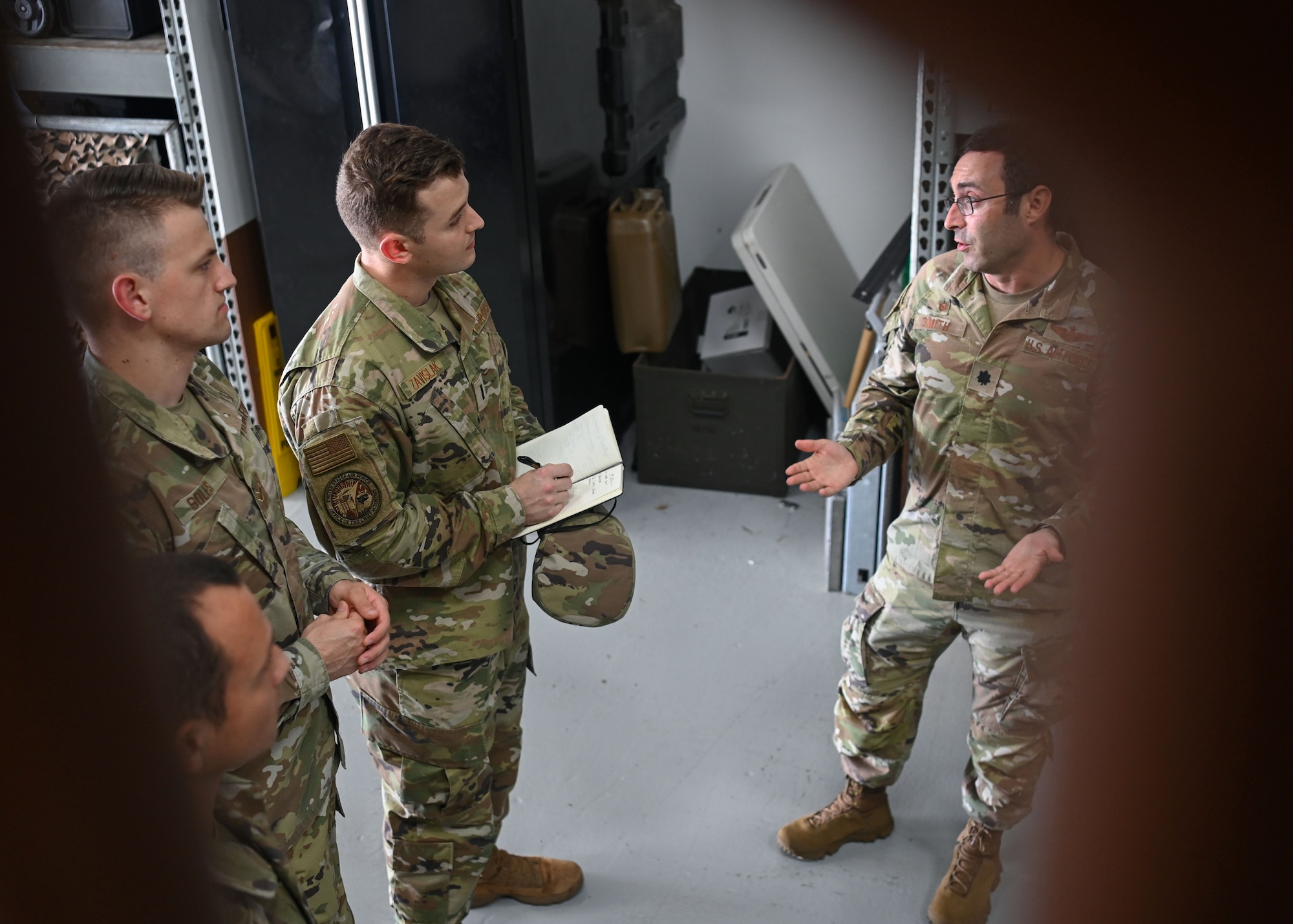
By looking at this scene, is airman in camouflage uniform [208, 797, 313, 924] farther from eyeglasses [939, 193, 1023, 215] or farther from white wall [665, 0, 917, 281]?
white wall [665, 0, 917, 281]

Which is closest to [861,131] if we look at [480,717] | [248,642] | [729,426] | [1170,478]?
[729,426]

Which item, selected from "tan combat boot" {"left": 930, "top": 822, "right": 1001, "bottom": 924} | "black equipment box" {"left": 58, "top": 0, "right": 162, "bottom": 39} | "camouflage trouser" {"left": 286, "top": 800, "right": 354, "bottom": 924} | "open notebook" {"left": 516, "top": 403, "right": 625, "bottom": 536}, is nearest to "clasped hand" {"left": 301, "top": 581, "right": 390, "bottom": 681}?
"camouflage trouser" {"left": 286, "top": 800, "right": 354, "bottom": 924}

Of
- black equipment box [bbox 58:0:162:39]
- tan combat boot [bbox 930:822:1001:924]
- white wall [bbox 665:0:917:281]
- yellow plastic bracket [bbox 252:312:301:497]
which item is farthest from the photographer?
white wall [bbox 665:0:917:281]

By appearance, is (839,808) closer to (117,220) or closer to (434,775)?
(434,775)

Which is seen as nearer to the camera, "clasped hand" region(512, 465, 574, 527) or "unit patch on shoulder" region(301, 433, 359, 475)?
"unit patch on shoulder" region(301, 433, 359, 475)

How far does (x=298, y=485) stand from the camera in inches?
147

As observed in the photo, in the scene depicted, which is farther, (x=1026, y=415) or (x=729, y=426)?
(x=729, y=426)

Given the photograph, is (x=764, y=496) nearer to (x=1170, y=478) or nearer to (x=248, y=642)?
(x=248, y=642)

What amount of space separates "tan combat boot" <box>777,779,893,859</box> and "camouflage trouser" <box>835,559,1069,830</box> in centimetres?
7

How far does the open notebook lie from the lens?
1945 millimetres

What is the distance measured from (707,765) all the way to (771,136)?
95.0 inches

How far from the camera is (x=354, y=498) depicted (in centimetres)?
171

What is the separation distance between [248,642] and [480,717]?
1033 millimetres

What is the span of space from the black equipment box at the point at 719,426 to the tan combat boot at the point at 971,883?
5.38ft
